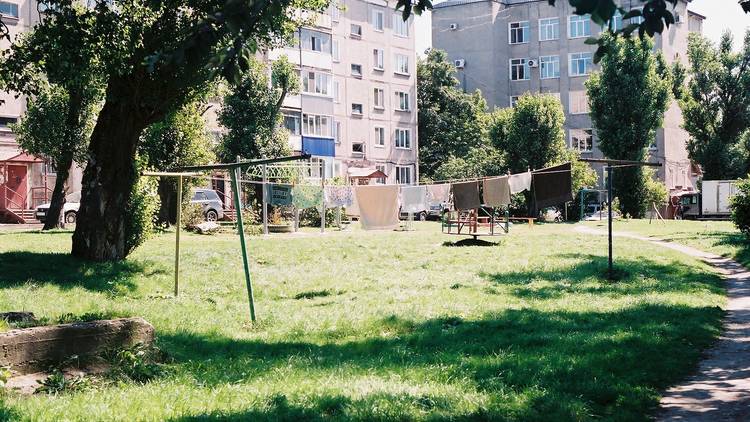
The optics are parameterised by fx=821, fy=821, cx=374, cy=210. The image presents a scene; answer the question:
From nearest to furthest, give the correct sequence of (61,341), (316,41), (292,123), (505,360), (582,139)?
(61,341)
(505,360)
(292,123)
(316,41)
(582,139)

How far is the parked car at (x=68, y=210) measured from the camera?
1507 inches

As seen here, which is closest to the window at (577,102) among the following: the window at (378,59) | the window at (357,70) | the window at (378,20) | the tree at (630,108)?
the tree at (630,108)

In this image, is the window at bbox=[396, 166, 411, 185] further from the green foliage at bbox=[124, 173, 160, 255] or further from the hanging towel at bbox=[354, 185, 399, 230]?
the green foliage at bbox=[124, 173, 160, 255]

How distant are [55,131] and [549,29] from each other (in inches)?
2008

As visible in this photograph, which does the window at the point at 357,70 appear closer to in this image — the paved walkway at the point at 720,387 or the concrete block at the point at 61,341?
the paved walkway at the point at 720,387

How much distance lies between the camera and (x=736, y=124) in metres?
61.2

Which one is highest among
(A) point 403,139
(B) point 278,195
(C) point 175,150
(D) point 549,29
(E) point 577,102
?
(D) point 549,29

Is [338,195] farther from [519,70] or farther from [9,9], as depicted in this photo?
[519,70]

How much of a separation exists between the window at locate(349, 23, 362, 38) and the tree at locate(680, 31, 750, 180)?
2495cm

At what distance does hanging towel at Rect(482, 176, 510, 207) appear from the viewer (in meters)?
29.1

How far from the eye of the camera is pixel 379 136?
64188mm

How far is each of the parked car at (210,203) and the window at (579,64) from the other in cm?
3960

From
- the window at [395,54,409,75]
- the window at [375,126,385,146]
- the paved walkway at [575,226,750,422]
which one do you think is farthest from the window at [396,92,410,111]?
the paved walkway at [575,226,750,422]

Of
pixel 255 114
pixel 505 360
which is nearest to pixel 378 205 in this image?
pixel 255 114
